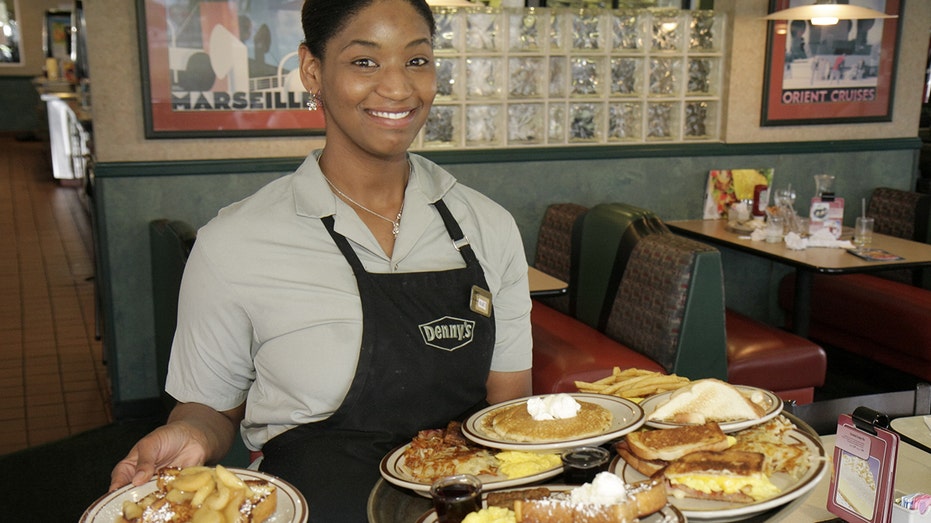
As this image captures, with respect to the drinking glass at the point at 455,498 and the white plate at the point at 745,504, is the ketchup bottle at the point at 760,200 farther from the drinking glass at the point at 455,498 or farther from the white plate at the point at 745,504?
the drinking glass at the point at 455,498

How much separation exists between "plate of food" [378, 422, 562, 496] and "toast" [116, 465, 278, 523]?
206 mm

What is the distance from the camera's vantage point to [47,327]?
6.13 metres

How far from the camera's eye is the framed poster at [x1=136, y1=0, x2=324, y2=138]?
167 inches

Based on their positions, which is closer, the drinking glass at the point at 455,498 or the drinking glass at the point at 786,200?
the drinking glass at the point at 455,498

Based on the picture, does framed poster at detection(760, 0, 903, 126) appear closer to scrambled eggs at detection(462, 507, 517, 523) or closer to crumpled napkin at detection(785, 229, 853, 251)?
crumpled napkin at detection(785, 229, 853, 251)

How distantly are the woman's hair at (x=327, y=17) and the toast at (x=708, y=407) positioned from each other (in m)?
0.82

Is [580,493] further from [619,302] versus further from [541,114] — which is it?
[541,114]

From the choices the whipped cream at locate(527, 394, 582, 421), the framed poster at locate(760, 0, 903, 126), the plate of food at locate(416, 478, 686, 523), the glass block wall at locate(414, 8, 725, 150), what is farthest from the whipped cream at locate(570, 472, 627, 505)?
the framed poster at locate(760, 0, 903, 126)

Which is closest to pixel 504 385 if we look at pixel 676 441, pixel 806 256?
pixel 676 441

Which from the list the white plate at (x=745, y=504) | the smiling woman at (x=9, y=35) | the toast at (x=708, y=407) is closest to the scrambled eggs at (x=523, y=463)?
the white plate at (x=745, y=504)

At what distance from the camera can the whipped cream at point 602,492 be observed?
1.21 meters

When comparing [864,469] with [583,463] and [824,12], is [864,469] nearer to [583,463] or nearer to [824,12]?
[583,463]

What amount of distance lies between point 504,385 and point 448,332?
0.94 feet

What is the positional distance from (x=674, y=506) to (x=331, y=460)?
638 millimetres
